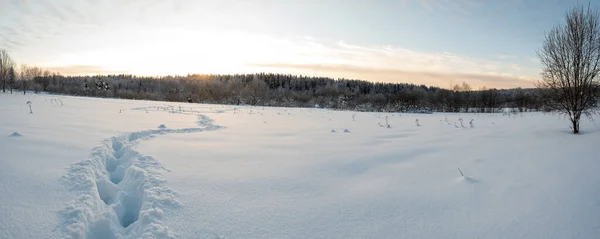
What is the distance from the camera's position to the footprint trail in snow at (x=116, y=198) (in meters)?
2.60

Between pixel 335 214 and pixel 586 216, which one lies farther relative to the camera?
pixel 335 214

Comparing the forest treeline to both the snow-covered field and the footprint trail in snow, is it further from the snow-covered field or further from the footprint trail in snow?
the footprint trail in snow

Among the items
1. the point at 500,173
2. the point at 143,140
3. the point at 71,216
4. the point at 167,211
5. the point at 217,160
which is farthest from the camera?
the point at 143,140

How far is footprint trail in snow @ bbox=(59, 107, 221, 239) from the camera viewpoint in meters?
2.60

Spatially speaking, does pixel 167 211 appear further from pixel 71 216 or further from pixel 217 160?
pixel 217 160

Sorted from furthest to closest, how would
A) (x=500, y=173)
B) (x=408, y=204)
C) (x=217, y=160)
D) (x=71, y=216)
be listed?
(x=217, y=160)
(x=500, y=173)
(x=408, y=204)
(x=71, y=216)

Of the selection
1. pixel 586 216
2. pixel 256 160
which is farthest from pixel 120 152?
pixel 586 216

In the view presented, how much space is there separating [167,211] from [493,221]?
302 cm

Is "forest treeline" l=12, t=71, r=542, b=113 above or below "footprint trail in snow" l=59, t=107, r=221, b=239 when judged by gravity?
above

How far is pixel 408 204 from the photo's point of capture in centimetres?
310

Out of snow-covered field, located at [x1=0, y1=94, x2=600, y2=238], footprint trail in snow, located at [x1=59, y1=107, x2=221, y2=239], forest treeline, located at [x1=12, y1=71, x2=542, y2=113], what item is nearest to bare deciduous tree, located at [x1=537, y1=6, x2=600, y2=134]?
snow-covered field, located at [x1=0, y1=94, x2=600, y2=238]

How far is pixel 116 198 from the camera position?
3.40 m

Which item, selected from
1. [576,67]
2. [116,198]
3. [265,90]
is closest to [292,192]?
[116,198]

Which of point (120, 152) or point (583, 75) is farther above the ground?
point (583, 75)
